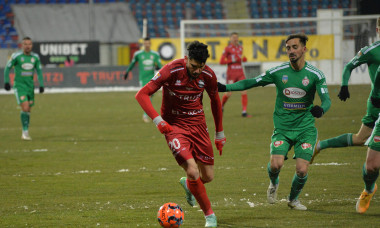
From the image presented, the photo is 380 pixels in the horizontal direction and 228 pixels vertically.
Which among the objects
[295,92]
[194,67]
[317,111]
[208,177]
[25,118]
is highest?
[194,67]

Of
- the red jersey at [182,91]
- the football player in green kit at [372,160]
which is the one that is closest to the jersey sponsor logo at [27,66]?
the red jersey at [182,91]

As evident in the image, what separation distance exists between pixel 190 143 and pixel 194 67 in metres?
0.84

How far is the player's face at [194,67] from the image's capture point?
6.35 m

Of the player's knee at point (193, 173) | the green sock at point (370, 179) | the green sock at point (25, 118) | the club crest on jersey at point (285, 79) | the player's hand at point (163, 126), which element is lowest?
the green sock at point (25, 118)

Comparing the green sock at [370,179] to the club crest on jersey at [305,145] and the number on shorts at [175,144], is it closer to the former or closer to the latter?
the club crest on jersey at [305,145]

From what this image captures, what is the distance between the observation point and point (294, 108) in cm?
742

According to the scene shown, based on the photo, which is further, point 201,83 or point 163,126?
point 201,83

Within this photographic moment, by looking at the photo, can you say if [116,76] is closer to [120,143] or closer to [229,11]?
[229,11]

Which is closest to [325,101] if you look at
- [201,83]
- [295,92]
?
[295,92]

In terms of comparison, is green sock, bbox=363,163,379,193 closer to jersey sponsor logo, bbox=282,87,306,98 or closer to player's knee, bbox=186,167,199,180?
jersey sponsor logo, bbox=282,87,306,98

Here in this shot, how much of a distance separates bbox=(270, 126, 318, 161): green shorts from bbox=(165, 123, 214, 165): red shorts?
0.93m

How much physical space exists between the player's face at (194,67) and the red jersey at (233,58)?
43.1ft

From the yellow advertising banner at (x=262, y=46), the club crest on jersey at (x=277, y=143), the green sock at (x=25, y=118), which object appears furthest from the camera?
the yellow advertising banner at (x=262, y=46)

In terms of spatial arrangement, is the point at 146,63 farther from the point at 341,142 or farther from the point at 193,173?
the point at 193,173
